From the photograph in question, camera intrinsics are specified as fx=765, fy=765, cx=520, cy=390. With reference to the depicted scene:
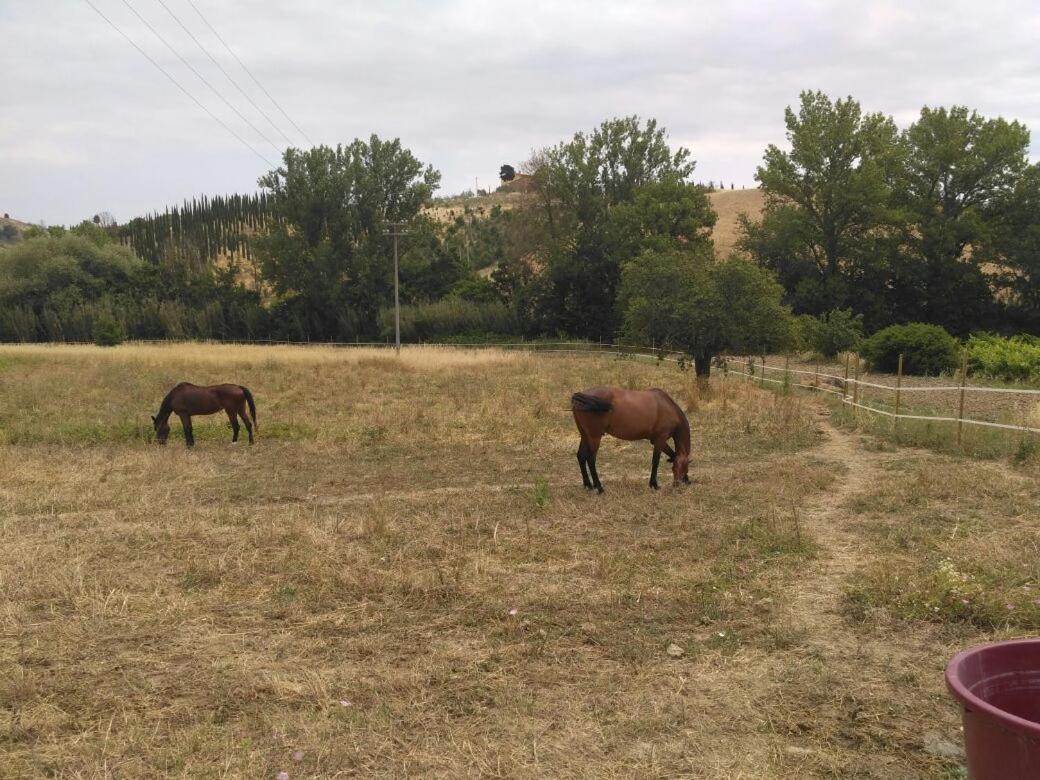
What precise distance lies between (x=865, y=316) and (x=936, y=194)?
9.43 metres

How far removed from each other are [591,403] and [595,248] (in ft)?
143

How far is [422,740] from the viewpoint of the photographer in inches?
144

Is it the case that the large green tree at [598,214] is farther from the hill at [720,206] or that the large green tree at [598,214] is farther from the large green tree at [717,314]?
the large green tree at [717,314]

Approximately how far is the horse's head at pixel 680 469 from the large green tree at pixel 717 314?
42.0 feet

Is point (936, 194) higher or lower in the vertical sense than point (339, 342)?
higher

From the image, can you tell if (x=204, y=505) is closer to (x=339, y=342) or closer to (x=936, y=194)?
(x=339, y=342)

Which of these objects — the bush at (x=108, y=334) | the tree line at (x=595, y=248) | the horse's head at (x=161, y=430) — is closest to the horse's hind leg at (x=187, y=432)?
the horse's head at (x=161, y=430)

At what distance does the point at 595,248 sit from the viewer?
5138cm

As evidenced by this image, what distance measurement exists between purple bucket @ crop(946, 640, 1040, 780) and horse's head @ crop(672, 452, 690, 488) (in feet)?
21.7

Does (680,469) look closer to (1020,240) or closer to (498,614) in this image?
(498,614)

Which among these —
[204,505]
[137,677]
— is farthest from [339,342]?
[137,677]

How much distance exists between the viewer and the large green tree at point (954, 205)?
147ft

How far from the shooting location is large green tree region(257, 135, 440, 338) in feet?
176

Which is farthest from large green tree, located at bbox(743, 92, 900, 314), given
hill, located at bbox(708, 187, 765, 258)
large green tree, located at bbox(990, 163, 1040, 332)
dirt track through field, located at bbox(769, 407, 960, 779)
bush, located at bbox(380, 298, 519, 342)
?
dirt track through field, located at bbox(769, 407, 960, 779)
